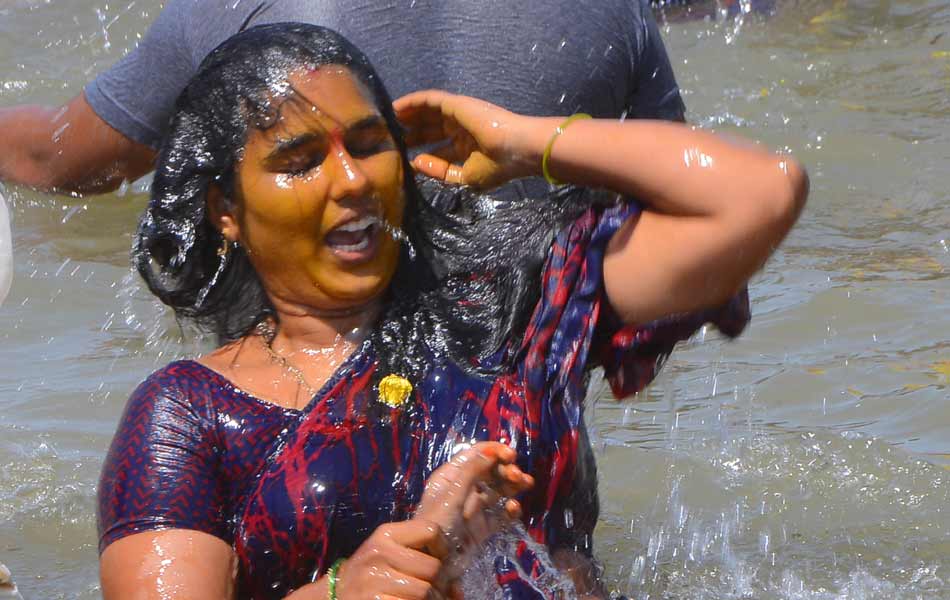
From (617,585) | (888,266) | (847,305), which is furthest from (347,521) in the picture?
(888,266)

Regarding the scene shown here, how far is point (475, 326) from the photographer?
2.79 metres

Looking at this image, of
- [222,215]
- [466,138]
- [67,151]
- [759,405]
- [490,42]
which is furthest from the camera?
[759,405]

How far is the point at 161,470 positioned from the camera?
98.7 inches

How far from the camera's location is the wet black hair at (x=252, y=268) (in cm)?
268

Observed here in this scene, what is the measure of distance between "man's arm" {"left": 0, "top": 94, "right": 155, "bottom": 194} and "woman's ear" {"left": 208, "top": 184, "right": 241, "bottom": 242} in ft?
3.37

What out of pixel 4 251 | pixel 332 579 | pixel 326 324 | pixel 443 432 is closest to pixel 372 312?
pixel 326 324

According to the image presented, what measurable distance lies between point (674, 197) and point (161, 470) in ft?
3.03

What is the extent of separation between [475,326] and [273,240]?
0.39 metres

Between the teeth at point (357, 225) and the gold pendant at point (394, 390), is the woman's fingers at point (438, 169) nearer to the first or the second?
the teeth at point (357, 225)

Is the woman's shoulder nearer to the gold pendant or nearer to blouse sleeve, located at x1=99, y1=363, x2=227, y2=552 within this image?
blouse sleeve, located at x1=99, y1=363, x2=227, y2=552

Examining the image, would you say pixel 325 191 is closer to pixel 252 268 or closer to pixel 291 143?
pixel 291 143

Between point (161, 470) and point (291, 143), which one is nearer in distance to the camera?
point (161, 470)

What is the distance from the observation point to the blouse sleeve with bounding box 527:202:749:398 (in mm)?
2654

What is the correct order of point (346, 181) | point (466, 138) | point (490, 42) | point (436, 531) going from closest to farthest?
point (436, 531) → point (346, 181) → point (466, 138) → point (490, 42)
